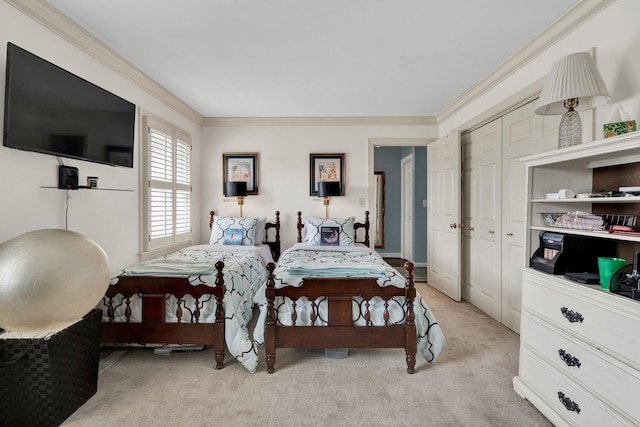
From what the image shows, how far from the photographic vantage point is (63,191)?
2238 mm

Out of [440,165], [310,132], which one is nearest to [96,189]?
[310,132]

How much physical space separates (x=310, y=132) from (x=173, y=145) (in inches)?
73.0

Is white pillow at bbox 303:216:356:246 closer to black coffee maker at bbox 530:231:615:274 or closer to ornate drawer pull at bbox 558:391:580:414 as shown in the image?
black coffee maker at bbox 530:231:615:274

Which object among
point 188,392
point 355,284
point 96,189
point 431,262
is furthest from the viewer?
point 431,262

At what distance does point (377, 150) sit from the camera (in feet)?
21.4

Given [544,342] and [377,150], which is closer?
[544,342]

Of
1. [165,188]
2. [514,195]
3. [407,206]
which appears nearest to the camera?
[514,195]

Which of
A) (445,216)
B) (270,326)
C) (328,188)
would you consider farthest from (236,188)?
(445,216)

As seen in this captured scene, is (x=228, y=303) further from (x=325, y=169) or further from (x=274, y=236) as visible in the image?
(x=325, y=169)

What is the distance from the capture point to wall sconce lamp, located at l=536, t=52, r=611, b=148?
1637 mm

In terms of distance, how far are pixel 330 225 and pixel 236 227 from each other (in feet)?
4.05

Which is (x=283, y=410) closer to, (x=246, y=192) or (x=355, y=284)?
(x=355, y=284)

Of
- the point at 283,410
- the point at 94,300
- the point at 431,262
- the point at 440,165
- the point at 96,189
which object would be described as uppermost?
the point at 440,165

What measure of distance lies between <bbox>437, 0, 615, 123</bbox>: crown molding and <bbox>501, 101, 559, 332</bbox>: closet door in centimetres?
38
